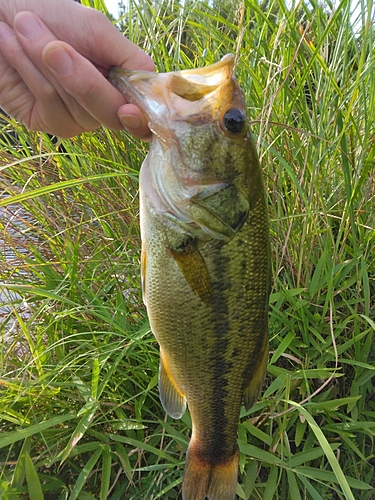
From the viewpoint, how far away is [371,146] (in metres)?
1.88

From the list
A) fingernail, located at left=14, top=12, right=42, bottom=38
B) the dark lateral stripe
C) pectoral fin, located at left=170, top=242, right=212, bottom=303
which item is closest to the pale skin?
fingernail, located at left=14, top=12, right=42, bottom=38

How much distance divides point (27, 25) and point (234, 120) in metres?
0.67

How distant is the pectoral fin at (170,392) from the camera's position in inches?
56.3

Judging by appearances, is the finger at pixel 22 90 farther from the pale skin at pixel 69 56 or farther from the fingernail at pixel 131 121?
the fingernail at pixel 131 121

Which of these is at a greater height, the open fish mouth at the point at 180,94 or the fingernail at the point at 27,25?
the fingernail at the point at 27,25

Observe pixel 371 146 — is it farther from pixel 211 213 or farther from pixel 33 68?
pixel 33 68

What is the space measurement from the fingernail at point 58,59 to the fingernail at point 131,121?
203 millimetres

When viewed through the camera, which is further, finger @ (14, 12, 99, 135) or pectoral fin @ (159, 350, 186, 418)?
pectoral fin @ (159, 350, 186, 418)

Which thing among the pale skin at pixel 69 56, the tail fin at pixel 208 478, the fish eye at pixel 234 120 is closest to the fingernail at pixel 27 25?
the pale skin at pixel 69 56

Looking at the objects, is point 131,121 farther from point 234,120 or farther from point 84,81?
point 234,120

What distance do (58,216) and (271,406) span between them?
1.54m

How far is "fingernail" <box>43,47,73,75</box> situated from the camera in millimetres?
1117

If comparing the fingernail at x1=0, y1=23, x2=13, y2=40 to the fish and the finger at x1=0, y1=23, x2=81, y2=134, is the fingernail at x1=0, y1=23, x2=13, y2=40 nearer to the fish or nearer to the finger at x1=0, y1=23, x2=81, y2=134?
the finger at x1=0, y1=23, x2=81, y2=134

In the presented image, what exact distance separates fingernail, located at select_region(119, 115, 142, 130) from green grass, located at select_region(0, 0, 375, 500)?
365 millimetres
